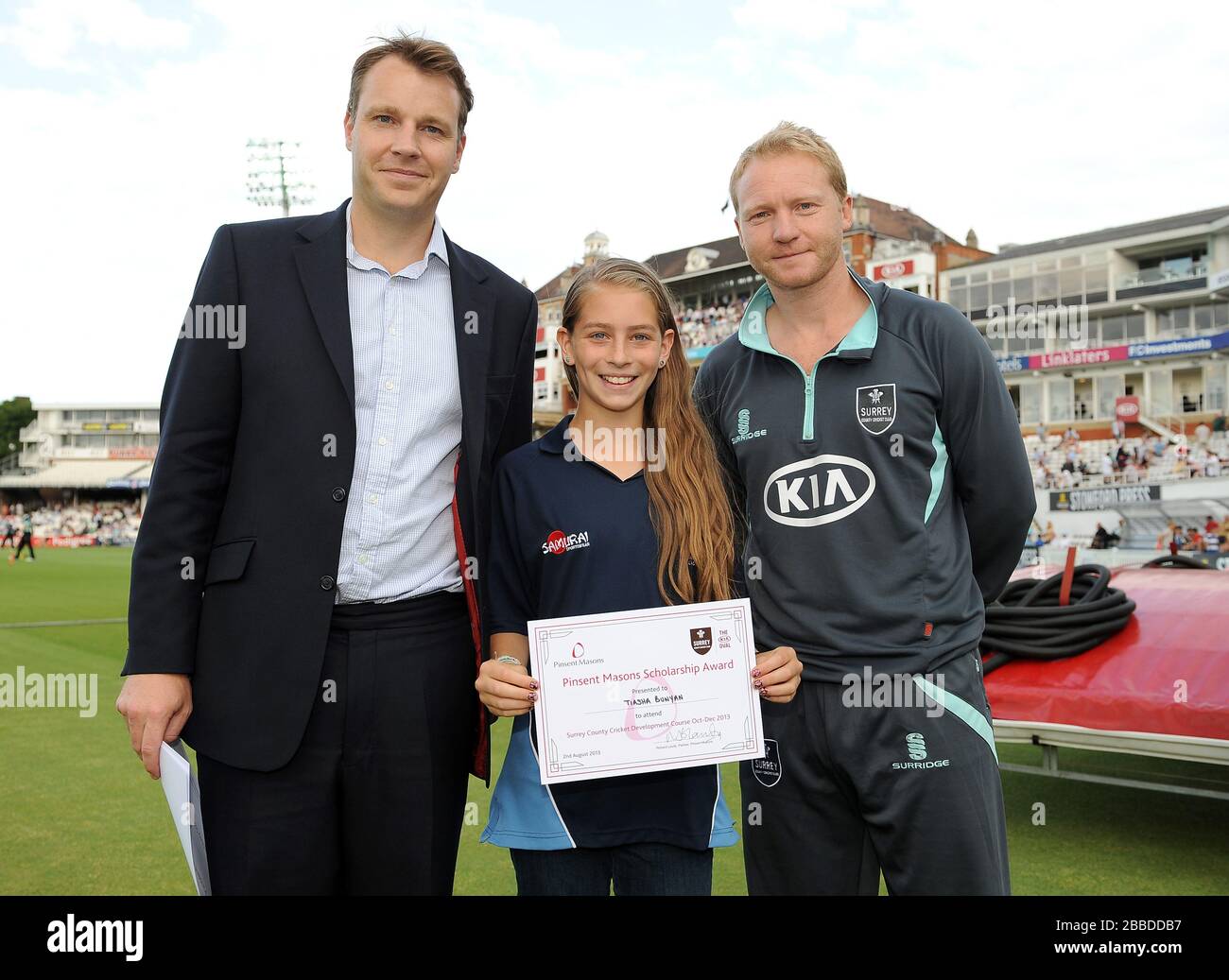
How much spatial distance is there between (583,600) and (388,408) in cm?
78

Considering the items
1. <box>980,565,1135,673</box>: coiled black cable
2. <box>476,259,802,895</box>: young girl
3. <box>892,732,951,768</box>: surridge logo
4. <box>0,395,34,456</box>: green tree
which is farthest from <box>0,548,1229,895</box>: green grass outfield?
<box>0,395,34,456</box>: green tree

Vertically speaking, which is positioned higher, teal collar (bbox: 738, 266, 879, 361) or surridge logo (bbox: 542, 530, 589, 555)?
teal collar (bbox: 738, 266, 879, 361)

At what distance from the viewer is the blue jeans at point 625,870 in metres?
2.67

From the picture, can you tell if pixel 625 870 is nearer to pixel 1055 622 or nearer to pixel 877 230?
pixel 1055 622

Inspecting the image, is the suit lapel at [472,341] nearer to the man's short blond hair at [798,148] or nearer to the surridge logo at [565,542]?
the surridge logo at [565,542]

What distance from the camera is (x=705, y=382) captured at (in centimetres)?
332

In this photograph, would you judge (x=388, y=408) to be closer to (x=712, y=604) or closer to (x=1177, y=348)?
(x=712, y=604)

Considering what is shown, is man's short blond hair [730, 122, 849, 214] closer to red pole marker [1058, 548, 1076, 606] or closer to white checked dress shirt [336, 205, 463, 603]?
white checked dress shirt [336, 205, 463, 603]

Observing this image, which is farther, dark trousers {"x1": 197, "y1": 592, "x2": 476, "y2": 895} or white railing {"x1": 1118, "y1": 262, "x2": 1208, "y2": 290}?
white railing {"x1": 1118, "y1": 262, "x2": 1208, "y2": 290}

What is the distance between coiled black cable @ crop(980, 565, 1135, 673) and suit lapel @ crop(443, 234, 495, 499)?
4108 millimetres

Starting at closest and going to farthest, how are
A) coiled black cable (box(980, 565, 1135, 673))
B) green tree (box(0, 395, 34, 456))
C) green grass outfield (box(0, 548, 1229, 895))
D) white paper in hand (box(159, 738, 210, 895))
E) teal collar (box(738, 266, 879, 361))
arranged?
white paper in hand (box(159, 738, 210, 895))
teal collar (box(738, 266, 879, 361))
green grass outfield (box(0, 548, 1229, 895))
coiled black cable (box(980, 565, 1135, 673))
green tree (box(0, 395, 34, 456))

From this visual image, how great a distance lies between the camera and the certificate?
2631 millimetres

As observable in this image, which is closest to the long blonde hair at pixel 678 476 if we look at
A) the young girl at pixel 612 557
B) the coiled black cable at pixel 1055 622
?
the young girl at pixel 612 557
